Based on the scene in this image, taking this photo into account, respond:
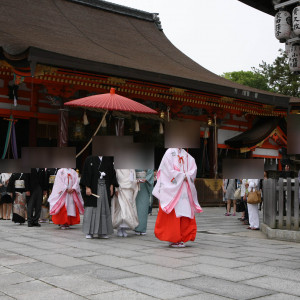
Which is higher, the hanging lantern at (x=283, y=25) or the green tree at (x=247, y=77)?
the green tree at (x=247, y=77)

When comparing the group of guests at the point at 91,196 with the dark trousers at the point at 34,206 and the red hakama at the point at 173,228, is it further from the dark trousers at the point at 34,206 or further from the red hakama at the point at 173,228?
the red hakama at the point at 173,228

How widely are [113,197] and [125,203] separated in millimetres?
299

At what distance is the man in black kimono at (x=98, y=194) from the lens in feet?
23.3

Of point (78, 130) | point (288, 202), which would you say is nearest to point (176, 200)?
point (288, 202)

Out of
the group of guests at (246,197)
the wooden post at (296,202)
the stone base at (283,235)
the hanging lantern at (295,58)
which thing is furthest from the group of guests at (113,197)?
the hanging lantern at (295,58)

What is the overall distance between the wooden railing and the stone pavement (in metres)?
0.44

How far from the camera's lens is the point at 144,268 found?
4613 millimetres

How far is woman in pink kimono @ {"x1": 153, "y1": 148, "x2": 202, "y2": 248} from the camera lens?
623 centimetres

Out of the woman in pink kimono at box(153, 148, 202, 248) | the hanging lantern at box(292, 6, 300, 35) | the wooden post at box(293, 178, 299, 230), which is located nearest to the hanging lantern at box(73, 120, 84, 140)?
the woman in pink kimono at box(153, 148, 202, 248)

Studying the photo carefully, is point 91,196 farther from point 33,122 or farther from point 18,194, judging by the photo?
point 33,122

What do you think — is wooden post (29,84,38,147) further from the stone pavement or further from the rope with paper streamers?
the stone pavement

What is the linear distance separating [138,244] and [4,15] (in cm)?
985

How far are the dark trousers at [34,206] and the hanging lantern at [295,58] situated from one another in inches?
208

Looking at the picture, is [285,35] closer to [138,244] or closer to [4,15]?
[138,244]
